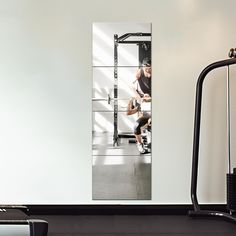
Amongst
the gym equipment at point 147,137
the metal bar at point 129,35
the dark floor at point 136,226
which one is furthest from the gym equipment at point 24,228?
the metal bar at point 129,35

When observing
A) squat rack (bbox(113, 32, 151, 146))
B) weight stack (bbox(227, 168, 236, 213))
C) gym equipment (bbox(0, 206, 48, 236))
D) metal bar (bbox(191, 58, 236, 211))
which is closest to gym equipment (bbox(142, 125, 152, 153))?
squat rack (bbox(113, 32, 151, 146))

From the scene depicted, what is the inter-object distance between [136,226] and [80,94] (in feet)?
4.29

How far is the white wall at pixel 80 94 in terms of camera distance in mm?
4109

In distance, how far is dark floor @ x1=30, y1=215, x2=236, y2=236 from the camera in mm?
3468

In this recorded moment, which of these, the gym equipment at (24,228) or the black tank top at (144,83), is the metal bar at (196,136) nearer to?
the black tank top at (144,83)

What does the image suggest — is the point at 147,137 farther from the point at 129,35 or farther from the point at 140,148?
the point at 129,35

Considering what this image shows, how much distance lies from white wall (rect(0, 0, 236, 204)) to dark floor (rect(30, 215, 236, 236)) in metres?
0.19

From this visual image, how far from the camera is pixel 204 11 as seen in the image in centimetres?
411

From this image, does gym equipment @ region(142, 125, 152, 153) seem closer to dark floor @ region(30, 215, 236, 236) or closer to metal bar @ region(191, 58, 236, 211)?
metal bar @ region(191, 58, 236, 211)

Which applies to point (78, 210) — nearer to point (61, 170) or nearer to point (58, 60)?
point (61, 170)

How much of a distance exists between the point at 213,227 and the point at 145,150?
94 cm

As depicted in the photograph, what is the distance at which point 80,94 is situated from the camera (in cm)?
413

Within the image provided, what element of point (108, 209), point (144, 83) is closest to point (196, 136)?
point (144, 83)

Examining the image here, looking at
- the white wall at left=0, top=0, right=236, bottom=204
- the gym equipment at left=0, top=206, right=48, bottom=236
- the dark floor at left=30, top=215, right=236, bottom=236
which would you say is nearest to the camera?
the gym equipment at left=0, top=206, right=48, bottom=236
